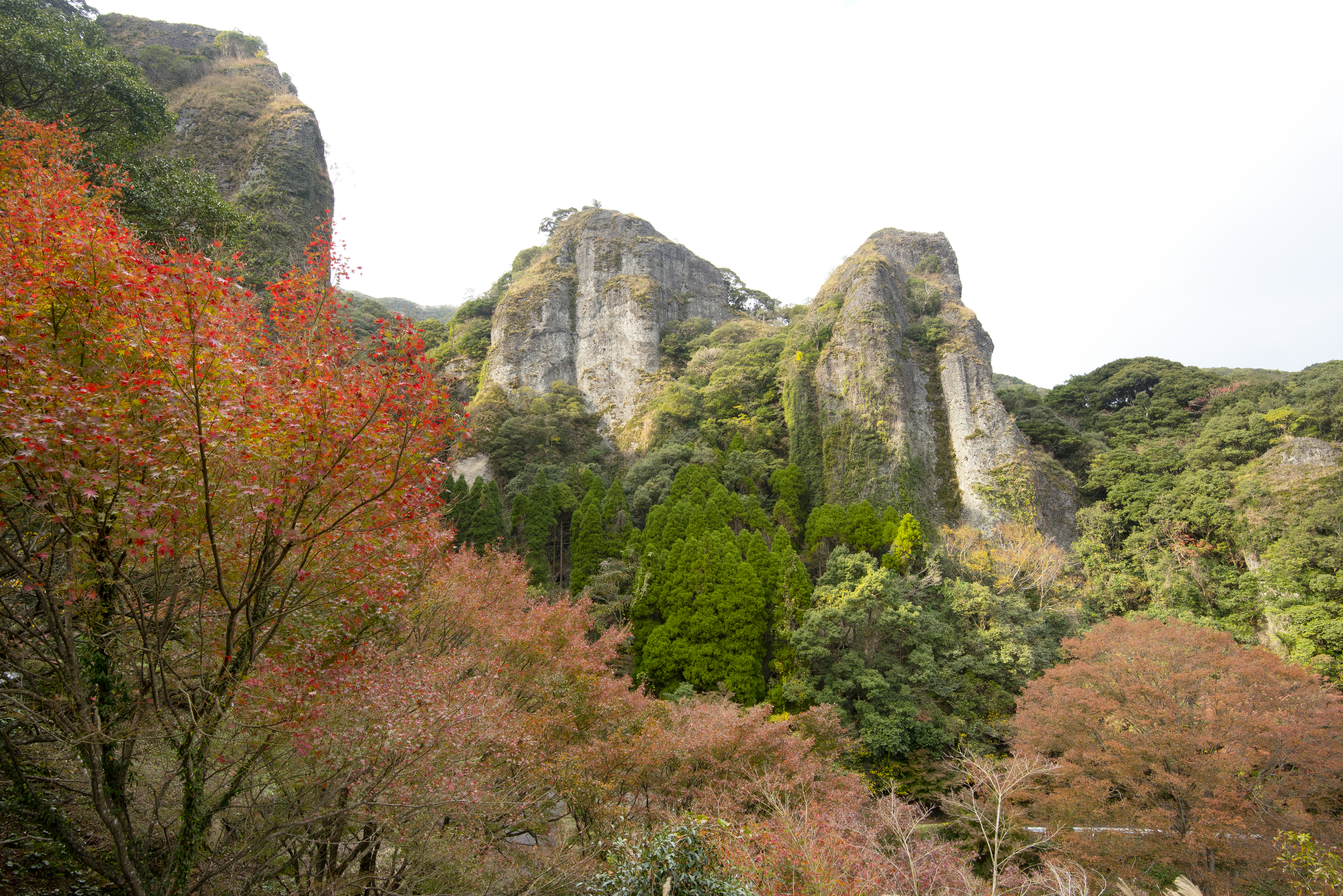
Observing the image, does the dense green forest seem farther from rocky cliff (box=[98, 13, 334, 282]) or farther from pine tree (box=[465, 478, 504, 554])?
rocky cliff (box=[98, 13, 334, 282])

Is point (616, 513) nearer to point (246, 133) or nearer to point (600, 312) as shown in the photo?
point (600, 312)

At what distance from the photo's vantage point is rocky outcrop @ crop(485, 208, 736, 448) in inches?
1544

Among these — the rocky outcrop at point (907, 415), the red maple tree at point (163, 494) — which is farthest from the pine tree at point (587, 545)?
the red maple tree at point (163, 494)

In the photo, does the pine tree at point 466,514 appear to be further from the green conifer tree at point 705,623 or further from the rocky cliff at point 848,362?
the rocky cliff at point 848,362

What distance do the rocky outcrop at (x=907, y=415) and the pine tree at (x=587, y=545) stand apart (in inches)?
418

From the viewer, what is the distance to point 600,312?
137 ft

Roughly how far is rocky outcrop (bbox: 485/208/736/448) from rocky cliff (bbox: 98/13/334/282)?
14.4 metres

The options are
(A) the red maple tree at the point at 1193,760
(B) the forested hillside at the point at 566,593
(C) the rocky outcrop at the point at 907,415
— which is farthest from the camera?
(C) the rocky outcrop at the point at 907,415

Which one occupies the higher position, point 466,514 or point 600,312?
point 600,312

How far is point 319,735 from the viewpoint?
5.34 m

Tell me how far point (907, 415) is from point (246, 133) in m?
33.5

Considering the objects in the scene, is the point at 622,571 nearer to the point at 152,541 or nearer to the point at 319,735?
the point at 319,735

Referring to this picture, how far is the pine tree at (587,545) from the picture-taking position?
2370cm

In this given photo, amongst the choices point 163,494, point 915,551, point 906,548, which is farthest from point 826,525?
point 163,494
